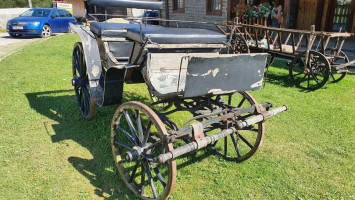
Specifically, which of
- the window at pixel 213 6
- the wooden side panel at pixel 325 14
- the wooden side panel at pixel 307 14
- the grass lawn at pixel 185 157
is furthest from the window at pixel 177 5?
the grass lawn at pixel 185 157

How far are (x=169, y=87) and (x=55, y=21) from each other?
49.4 feet

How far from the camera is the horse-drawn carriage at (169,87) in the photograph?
2.64m

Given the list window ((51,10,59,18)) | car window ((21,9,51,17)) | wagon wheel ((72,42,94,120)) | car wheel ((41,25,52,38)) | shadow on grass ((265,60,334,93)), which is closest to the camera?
wagon wheel ((72,42,94,120))

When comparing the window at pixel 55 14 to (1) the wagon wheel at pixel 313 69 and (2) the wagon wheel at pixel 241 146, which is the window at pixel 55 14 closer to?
(1) the wagon wheel at pixel 313 69

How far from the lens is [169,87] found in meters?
2.98

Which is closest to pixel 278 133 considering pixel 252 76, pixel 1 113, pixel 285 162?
pixel 285 162

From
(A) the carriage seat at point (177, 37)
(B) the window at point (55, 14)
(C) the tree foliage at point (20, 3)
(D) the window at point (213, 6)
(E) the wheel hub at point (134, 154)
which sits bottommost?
(E) the wheel hub at point (134, 154)

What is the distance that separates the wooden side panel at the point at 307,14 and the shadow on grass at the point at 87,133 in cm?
1086

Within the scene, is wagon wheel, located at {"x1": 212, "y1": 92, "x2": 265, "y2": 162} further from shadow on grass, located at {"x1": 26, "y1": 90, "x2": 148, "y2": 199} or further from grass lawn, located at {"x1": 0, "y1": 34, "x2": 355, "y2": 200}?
shadow on grass, located at {"x1": 26, "y1": 90, "x2": 148, "y2": 199}

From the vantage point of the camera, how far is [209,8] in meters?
14.1

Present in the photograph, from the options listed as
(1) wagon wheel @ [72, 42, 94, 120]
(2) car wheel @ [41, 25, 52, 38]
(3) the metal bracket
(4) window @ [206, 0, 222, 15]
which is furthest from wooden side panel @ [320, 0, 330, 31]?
(2) car wheel @ [41, 25, 52, 38]

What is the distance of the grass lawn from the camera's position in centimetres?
323

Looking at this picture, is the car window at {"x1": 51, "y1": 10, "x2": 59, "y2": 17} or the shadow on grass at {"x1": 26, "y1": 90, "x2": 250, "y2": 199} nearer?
the shadow on grass at {"x1": 26, "y1": 90, "x2": 250, "y2": 199}

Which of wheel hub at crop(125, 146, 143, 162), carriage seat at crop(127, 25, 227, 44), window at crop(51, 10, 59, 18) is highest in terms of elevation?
window at crop(51, 10, 59, 18)
